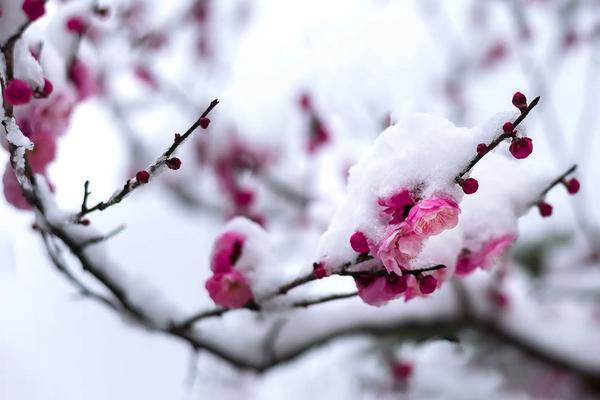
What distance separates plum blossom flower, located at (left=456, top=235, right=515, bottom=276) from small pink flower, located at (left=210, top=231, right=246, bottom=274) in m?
0.41

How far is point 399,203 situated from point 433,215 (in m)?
0.09

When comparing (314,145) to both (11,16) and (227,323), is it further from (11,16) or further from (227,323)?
(11,16)

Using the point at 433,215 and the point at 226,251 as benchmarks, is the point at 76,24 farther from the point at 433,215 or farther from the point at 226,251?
the point at 433,215

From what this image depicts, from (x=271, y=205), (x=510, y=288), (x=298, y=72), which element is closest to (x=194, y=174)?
(x=271, y=205)

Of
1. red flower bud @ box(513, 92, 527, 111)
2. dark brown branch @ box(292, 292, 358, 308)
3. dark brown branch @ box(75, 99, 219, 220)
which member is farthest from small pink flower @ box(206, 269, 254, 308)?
red flower bud @ box(513, 92, 527, 111)

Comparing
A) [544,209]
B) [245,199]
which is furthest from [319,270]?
[245,199]

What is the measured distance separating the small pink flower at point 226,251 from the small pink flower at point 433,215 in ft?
1.39

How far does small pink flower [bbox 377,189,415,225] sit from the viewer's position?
0.79m

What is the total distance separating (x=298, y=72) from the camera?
12.1ft

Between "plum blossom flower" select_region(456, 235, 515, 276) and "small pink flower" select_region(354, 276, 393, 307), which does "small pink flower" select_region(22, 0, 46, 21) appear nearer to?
"small pink flower" select_region(354, 276, 393, 307)

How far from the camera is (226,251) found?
1.06 m

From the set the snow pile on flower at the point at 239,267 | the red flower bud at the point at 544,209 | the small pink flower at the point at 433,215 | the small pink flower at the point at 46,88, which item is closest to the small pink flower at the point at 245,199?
the snow pile on flower at the point at 239,267

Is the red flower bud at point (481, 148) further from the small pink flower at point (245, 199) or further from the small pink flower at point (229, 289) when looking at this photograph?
the small pink flower at point (245, 199)

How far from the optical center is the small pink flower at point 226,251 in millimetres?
1047
